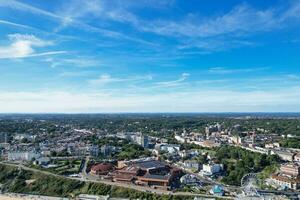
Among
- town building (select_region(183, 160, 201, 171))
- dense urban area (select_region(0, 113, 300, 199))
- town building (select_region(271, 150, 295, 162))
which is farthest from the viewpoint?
town building (select_region(271, 150, 295, 162))

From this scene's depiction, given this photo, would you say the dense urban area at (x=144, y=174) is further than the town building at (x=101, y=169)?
No

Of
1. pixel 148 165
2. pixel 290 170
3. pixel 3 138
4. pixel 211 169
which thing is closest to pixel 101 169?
pixel 148 165

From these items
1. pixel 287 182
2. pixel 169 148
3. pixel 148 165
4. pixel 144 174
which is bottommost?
pixel 287 182

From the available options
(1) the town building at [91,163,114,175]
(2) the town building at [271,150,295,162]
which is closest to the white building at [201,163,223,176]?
(1) the town building at [91,163,114,175]

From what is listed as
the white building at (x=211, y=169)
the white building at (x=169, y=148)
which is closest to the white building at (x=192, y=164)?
the white building at (x=211, y=169)

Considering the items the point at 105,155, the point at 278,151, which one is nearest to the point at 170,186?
the point at 105,155

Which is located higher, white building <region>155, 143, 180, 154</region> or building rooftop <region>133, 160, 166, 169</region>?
white building <region>155, 143, 180, 154</region>

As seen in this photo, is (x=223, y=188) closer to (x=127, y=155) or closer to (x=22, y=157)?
(x=127, y=155)

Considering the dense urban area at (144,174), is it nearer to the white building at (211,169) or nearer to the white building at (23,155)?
the white building at (23,155)

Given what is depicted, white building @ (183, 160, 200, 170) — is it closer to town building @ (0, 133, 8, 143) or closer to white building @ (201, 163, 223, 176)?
white building @ (201, 163, 223, 176)

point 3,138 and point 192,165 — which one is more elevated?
point 3,138

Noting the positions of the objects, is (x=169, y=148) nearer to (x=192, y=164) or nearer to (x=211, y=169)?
(x=192, y=164)
